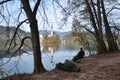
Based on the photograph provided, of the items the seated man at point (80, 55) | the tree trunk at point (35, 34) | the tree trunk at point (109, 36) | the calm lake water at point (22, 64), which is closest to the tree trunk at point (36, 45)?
the tree trunk at point (35, 34)

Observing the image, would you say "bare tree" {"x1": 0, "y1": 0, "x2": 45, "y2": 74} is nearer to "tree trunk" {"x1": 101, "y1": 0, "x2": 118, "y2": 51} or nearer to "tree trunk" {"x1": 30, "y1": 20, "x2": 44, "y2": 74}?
"tree trunk" {"x1": 30, "y1": 20, "x2": 44, "y2": 74}

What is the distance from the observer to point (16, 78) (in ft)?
35.8

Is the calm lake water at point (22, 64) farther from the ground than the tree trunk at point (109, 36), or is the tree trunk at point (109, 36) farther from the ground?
the tree trunk at point (109, 36)

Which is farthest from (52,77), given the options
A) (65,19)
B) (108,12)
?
(108,12)

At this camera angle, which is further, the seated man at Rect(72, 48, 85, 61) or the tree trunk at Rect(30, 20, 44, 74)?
the seated man at Rect(72, 48, 85, 61)

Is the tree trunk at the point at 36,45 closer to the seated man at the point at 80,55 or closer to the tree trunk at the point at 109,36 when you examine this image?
the seated man at the point at 80,55

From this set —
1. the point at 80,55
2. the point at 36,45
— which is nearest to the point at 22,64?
the point at 80,55

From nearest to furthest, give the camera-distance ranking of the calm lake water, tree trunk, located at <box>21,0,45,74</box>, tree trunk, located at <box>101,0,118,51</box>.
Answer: the calm lake water < tree trunk, located at <box>21,0,45,74</box> < tree trunk, located at <box>101,0,118,51</box>

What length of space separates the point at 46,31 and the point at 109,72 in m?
3.67

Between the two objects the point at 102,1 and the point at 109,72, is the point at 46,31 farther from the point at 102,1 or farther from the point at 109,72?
the point at 102,1

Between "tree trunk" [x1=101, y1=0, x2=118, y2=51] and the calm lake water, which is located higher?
"tree trunk" [x1=101, y1=0, x2=118, y2=51]

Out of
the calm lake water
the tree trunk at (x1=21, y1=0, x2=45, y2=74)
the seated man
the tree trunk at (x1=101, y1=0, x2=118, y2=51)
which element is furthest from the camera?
the tree trunk at (x1=101, y1=0, x2=118, y2=51)

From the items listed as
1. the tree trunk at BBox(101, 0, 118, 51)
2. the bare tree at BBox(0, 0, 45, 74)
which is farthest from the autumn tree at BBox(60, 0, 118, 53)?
the bare tree at BBox(0, 0, 45, 74)

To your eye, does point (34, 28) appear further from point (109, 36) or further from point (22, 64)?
point (109, 36)
